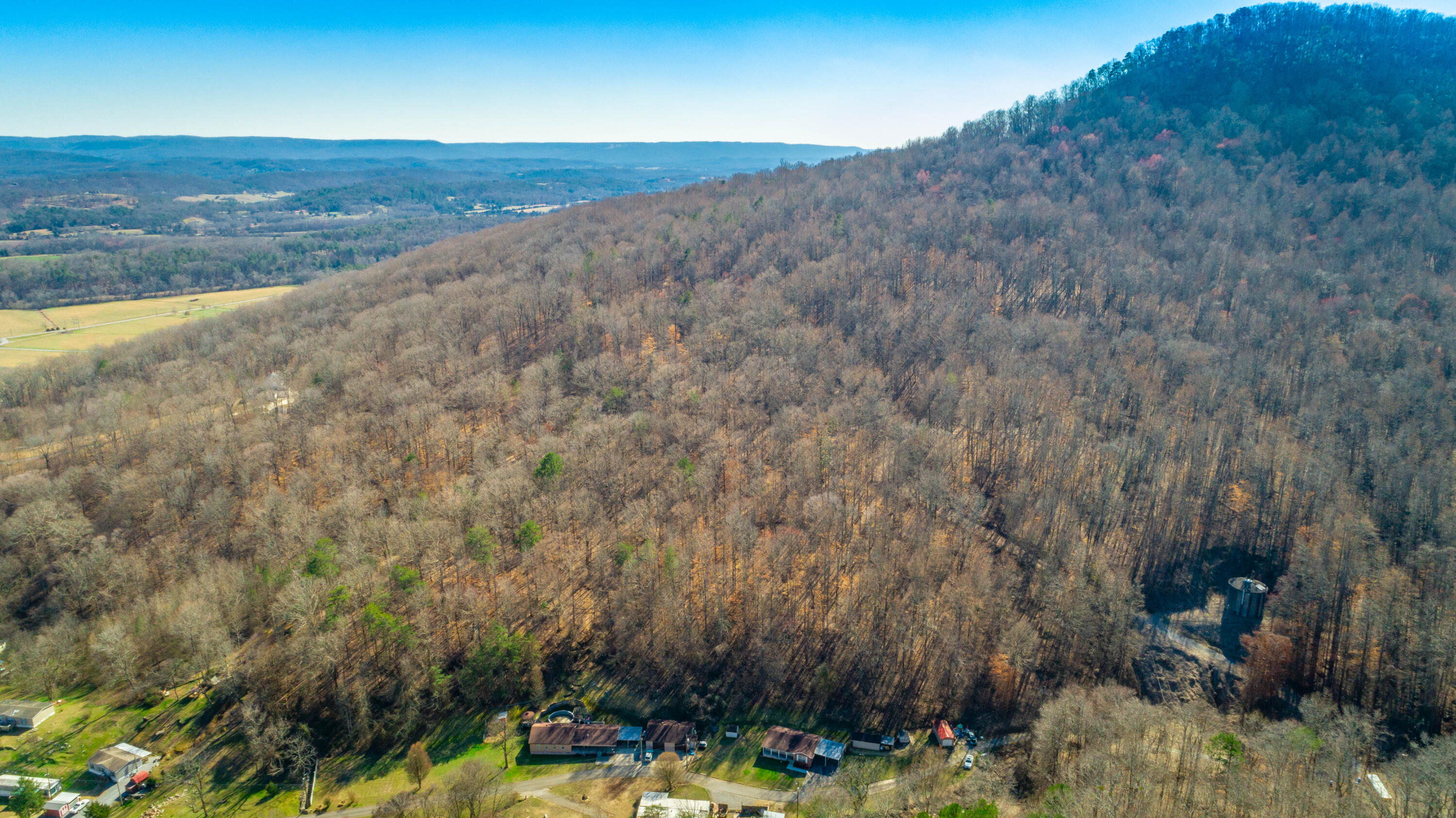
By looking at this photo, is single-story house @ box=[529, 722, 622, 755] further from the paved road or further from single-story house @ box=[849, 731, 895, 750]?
single-story house @ box=[849, 731, 895, 750]

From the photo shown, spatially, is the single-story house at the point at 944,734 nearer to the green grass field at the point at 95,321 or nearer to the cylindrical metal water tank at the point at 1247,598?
the cylindrical metal water tank at the point at 1247,598

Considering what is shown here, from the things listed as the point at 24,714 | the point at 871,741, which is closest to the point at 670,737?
the point at 871,741

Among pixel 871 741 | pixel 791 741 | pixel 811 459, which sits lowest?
pixel 871 741

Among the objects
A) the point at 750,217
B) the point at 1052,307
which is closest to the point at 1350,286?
the point at 1052,307

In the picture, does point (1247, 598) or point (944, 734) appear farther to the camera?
point (1247, 598)

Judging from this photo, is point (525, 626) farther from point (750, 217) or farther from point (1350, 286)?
point (1350, 286)

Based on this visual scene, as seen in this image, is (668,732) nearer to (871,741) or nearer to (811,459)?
(871,741)

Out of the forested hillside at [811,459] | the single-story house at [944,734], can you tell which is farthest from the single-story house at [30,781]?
the single-story house at [944,734]

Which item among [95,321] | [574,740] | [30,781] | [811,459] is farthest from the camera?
[95,321]

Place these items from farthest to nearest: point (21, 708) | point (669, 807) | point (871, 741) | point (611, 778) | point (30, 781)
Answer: point (21, 708) → point (871, 741) → point (611, 778) → point (30, 781) → point (669, 807)
